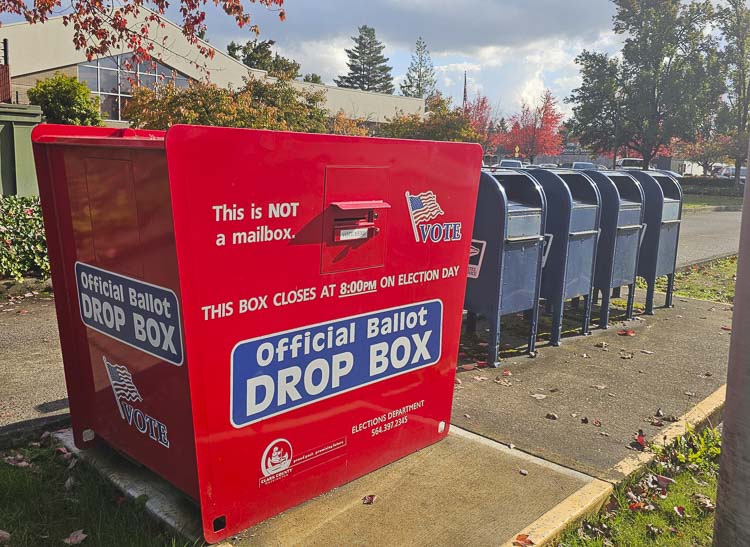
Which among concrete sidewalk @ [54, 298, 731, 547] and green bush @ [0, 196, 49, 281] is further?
green bush @ [0, 196, 49, 281]

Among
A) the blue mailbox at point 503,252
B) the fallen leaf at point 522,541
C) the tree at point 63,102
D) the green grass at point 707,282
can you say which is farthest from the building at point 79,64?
the fallen leaf at point 522,541

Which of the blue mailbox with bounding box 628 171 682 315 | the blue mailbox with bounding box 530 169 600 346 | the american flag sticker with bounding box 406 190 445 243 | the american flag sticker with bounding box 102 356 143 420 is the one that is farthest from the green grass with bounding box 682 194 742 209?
the american flag sticker with bounding box 102 356 143 420

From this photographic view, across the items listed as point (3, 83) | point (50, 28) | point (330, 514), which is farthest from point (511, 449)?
point (50, 28)

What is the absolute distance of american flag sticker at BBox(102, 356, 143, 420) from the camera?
3195 millimetres

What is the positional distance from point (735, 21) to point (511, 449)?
48847 millimetres

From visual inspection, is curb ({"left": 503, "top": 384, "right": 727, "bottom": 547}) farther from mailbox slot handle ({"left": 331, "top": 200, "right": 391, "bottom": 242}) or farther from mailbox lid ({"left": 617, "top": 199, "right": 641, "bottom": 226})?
mailbox lid ({"left": 617, "top": 199, "right": 641, "bottom": 226})

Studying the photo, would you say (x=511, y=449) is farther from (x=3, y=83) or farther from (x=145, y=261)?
(x=3, y=83)

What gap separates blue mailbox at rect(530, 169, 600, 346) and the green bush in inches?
215

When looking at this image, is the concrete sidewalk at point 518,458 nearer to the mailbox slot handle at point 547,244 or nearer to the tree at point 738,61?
the mailbox slot handle at point 547,244

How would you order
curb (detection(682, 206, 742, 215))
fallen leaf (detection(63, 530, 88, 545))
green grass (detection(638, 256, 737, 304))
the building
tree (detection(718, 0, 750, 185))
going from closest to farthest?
fallen leaf (detection(63, 530, 88, 545)), green grass (detection(638, 256, 737, 304)), curb (detection(682, 206, 742, 215)), the building, tree (detection(718, 0, 750, 185))

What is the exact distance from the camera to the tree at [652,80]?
142 feet

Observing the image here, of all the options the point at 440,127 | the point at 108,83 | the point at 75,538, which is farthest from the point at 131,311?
the point at 108,83

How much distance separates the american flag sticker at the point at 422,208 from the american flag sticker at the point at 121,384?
160 centimetres

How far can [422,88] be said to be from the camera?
88.5 m
